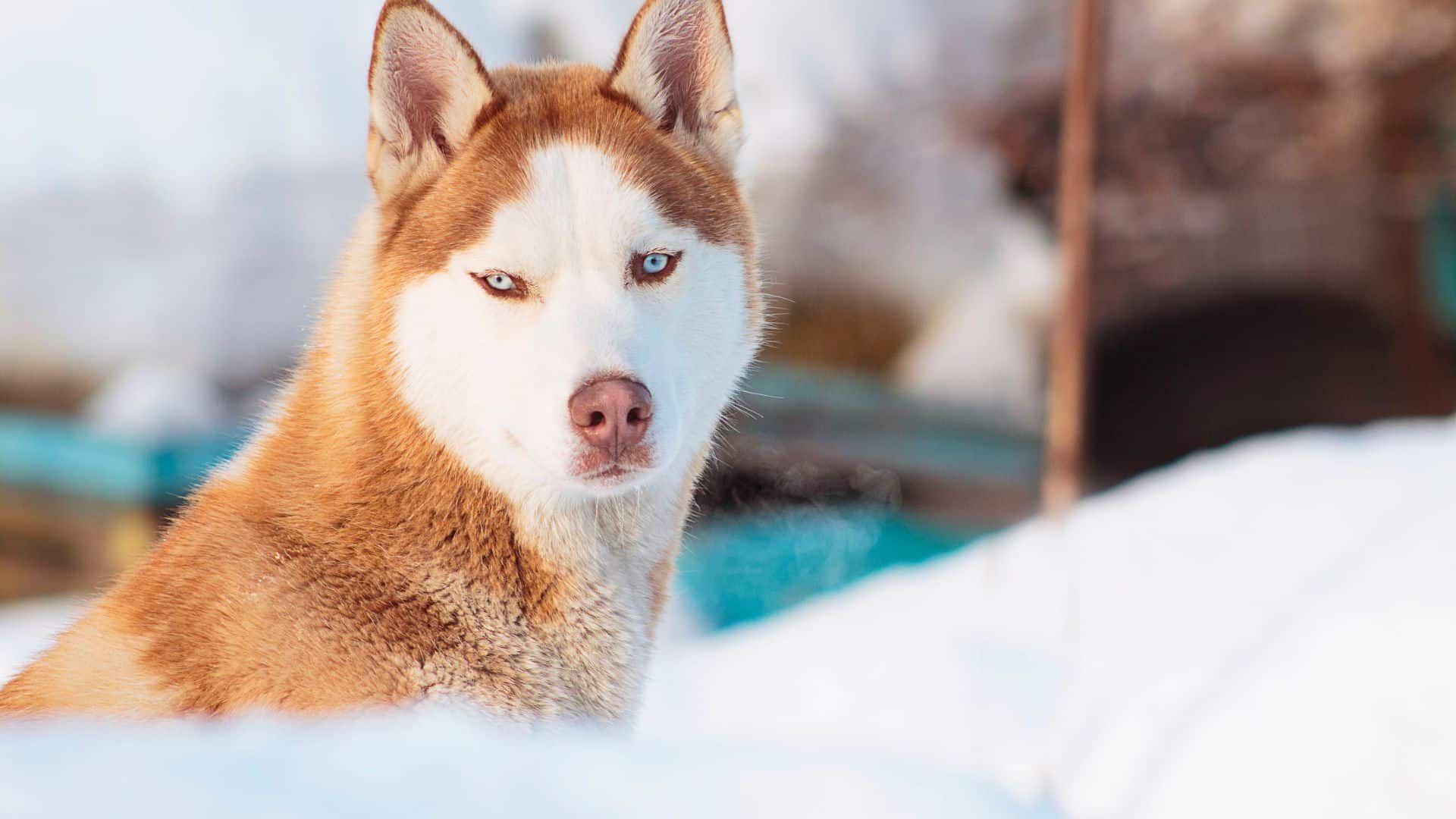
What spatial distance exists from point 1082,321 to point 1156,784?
1825 millimetres

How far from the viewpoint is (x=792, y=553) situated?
6676mm

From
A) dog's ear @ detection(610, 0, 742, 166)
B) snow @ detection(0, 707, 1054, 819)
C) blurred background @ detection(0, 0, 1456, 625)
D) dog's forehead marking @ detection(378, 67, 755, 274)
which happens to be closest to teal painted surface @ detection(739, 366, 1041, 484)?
blurred background @ detection(0, 0, 1456, 625)

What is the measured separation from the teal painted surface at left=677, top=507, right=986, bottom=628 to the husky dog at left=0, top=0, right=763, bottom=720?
15.8 ft

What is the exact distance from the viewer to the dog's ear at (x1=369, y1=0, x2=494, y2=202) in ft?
5.12

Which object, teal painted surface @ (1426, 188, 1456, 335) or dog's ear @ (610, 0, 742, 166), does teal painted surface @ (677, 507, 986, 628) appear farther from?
dog's ear @ (610, 0, 742, 166)

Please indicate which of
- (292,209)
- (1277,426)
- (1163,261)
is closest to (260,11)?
(292,209)

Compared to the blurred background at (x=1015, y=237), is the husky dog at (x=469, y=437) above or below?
above

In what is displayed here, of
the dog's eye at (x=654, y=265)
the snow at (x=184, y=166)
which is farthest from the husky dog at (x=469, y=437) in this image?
the snow at (x=184, y=166)

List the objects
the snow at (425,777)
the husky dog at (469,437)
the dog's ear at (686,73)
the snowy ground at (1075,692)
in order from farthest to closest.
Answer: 1. the dog's ear at (686,73)
2. the husky dog at (469,437)
3. the snowy ground at (1075,692)
4. the snow at (425,777)

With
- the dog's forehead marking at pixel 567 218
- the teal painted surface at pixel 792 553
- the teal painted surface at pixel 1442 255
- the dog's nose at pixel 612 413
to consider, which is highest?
the dog's forehead marking at pixel 567 218

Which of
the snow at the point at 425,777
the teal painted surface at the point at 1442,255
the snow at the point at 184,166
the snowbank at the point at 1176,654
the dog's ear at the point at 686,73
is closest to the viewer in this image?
the snow at the point at 425,777

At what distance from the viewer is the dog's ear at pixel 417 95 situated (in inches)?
61.4

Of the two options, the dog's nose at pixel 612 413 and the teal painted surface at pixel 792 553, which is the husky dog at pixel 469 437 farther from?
the teal painted surface at pixel 792 553

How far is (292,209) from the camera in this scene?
5746 millimetres
